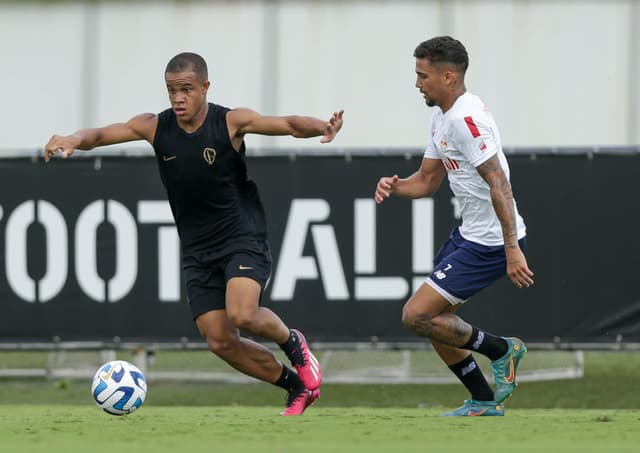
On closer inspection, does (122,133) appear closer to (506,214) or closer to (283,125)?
(283,125)

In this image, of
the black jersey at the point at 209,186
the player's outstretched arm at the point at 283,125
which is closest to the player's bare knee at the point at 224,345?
the black jersey at the point at 209,186

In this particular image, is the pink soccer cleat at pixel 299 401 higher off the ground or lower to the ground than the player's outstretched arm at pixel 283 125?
lower

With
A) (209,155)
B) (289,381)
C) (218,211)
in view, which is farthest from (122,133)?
(289,381)

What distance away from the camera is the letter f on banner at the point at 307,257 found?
38.3 ft

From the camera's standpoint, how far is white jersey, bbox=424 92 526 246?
860cm

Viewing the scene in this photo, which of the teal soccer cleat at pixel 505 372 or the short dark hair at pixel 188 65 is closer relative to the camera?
the short dark hair at pixel 188 65

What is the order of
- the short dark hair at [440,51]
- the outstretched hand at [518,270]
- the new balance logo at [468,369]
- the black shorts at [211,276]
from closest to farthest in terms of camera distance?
1. the outstretched hand at [518,270]
2. the short dark hair at [440,51]
3. the black shorts at [211,276]
4. the new balance logo at [468,369]

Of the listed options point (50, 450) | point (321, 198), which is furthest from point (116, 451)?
point (321, 198)

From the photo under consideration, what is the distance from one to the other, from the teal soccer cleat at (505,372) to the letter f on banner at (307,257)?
273 cm

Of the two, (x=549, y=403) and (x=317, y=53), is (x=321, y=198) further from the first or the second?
(x=317, y=53)

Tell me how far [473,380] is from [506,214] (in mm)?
1248

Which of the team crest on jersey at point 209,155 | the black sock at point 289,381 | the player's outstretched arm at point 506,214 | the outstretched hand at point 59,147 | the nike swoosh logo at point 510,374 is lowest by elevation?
the black sock at point 289,381

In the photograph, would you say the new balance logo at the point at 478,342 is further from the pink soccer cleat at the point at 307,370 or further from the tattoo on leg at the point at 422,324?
the pink soccer cleat at the point at 307,370

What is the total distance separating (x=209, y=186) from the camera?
348 inches
